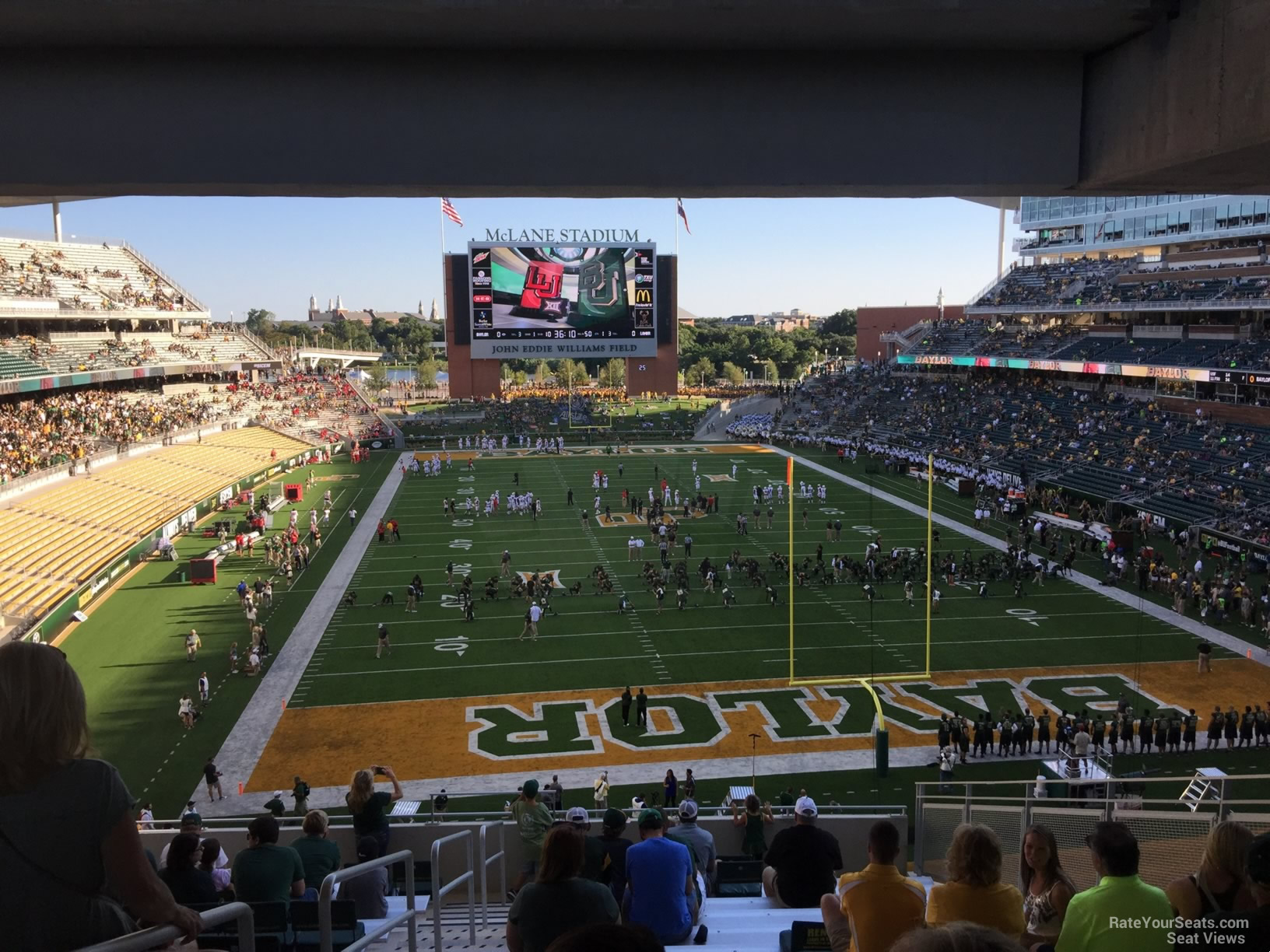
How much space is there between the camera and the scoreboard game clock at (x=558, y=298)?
65.1m

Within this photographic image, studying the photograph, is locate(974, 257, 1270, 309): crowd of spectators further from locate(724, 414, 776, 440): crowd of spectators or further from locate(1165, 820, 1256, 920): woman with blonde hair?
locate(1165, 820, 1256, 920): woman with blonde hair

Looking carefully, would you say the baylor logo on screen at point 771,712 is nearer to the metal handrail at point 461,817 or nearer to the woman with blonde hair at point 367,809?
the metal handrail at point 461,817

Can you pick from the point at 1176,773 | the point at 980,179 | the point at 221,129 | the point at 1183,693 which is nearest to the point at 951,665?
the point at 1183,693

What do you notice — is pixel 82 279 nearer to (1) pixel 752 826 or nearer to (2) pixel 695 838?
(1) pixel 752 826

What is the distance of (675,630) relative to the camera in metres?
21.0

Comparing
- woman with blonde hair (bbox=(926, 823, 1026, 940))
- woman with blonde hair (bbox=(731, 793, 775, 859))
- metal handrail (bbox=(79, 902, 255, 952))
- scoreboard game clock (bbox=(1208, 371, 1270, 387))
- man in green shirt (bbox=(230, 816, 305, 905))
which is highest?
scoreboard game clock (bbox=(1208, 371, 1270, 387))

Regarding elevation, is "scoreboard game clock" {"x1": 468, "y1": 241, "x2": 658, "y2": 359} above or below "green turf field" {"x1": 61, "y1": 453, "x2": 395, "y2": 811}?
above

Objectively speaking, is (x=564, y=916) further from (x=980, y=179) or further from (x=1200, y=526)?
(x=1200, y=526)

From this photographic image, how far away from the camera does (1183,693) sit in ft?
56.2

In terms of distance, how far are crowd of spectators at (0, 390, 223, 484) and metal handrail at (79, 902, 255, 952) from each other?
2987 centimetres

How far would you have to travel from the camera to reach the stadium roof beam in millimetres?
3936

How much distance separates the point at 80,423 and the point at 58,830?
41.2 meters

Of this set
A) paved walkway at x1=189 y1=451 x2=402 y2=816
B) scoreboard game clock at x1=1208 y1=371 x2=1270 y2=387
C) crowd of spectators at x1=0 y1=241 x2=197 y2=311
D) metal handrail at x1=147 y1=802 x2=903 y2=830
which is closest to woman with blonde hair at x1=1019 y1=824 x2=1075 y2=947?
metal handrail at x1=147 y1=802 x2=903 y2=830

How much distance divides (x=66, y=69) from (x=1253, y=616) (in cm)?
2419
